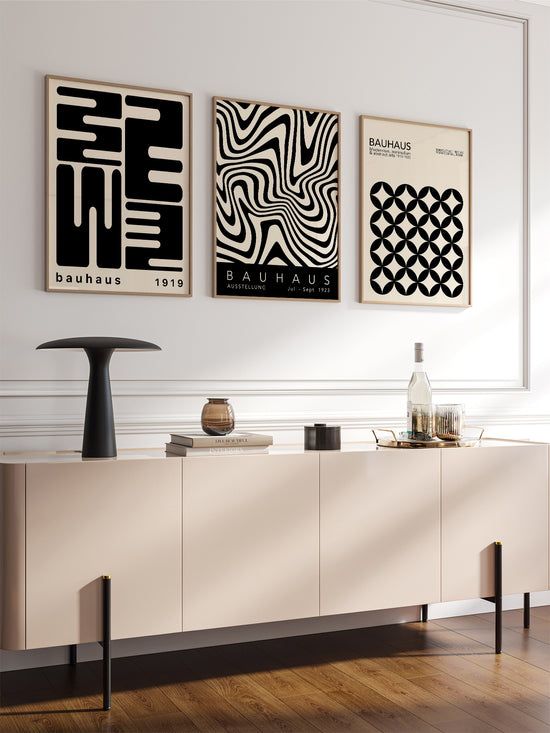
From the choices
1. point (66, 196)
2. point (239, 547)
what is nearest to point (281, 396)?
point (239, 547)

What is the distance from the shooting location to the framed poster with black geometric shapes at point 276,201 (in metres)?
3.08

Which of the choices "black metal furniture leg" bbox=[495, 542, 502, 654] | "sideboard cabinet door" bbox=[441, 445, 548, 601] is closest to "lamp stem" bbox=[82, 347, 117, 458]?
"sideboard cabinet door" bbox=[441, 445, 548, 601]

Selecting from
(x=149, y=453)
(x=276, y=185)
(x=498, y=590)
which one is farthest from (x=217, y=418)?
(x=498, y=590)

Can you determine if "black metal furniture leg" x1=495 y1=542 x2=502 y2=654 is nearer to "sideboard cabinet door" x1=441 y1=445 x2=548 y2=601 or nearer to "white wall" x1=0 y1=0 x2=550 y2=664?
"sideboard cabinet door" x1=441 y1=445 x2=548 y2=601

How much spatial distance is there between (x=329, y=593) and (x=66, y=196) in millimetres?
1537

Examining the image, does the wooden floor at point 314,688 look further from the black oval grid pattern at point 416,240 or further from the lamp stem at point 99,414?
the black oval grid pattern at point 416,240

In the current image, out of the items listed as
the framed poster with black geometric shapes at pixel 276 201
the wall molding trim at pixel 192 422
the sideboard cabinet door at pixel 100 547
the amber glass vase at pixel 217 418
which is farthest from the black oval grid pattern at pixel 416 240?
the sideboard cabinet door at pixel 100 547

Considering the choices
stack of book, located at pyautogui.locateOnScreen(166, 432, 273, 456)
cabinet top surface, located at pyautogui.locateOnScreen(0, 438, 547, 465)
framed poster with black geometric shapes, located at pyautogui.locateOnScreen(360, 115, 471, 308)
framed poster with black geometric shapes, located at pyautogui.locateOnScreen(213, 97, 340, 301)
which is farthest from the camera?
framed poster with black geometric shapes, located at pyautogui.locateOnScreen(360, 115, 471, 308)

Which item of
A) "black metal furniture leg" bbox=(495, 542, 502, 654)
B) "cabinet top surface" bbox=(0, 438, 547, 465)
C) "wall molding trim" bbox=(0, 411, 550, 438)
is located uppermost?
"wall molding trim" bbox=(0, 411, 550, 438)

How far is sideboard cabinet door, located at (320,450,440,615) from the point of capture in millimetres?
2701

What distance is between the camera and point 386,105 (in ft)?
11.0

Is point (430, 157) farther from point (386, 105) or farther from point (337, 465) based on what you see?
point (337, 465)

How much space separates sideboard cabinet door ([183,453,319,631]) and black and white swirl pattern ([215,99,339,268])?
86 cm

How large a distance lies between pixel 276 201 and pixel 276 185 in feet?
0.19
